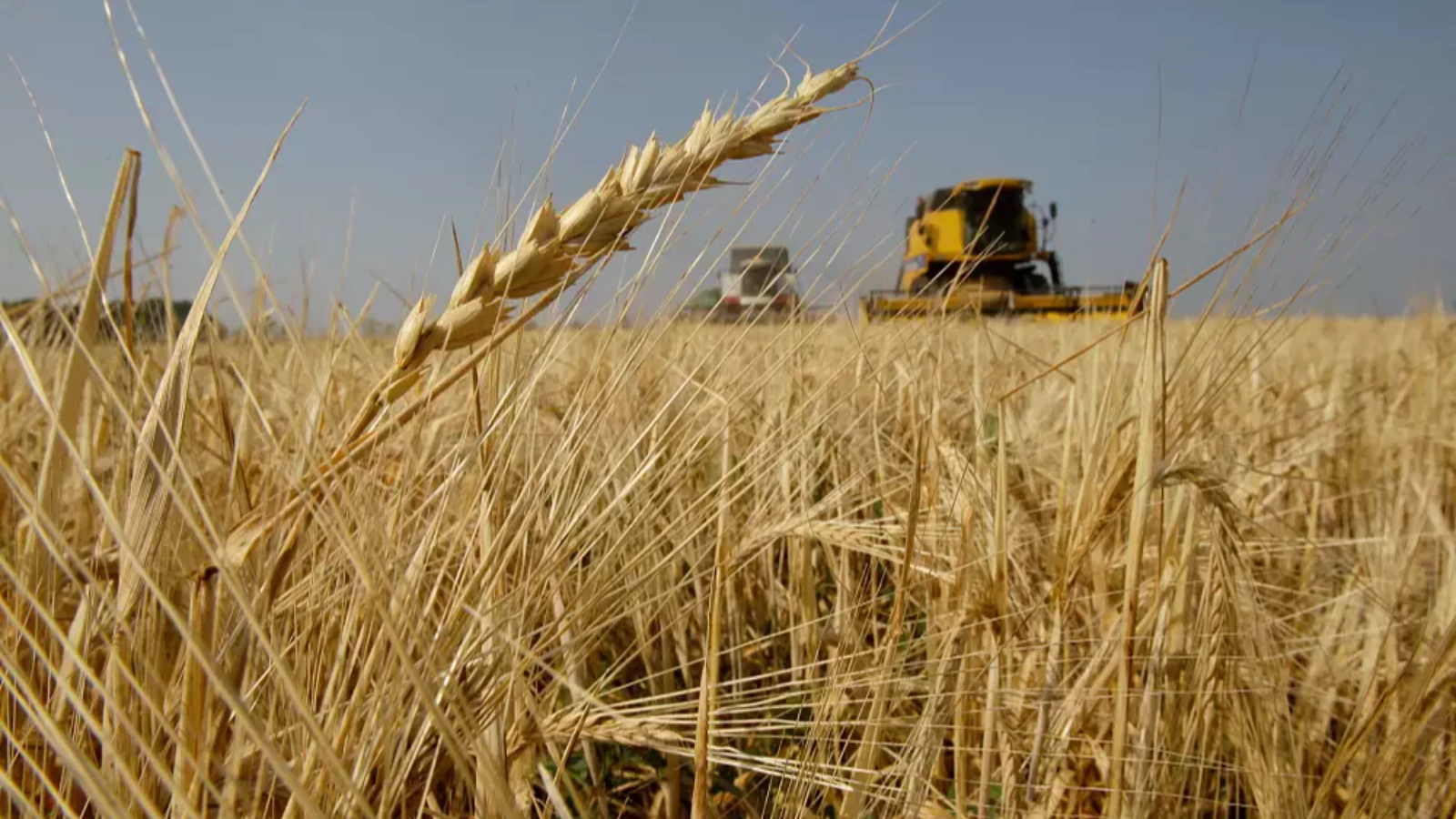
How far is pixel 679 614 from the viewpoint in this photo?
62cm

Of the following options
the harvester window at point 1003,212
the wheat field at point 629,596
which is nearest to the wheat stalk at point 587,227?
the wheat field at point 629,596

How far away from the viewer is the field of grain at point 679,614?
37 cm

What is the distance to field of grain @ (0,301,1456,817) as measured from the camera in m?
0.37

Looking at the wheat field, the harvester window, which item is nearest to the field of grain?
the wheat field

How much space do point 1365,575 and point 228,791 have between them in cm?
131

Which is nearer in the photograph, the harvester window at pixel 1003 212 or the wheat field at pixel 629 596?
A: the wheat field at pixel 629 596

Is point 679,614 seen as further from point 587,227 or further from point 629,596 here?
point 587,227

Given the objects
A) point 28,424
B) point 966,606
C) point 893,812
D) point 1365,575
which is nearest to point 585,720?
point 893,812

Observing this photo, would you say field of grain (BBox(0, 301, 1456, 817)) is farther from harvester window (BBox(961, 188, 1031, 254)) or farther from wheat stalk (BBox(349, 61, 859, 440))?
harvester window (BBox(961, 188, 1031, 254))

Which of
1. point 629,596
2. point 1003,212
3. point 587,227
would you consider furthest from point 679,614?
point 1003,212

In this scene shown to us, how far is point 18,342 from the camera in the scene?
344 millimetres

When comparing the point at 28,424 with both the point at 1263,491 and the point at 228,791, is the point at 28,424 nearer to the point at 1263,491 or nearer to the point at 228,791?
the point at 228,791

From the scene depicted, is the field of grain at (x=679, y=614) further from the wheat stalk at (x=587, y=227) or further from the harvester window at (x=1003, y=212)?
the harvester window at (x=1003, y=212)

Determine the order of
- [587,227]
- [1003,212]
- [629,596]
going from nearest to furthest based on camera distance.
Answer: [587,227] < [629,596] < [1003,212]
